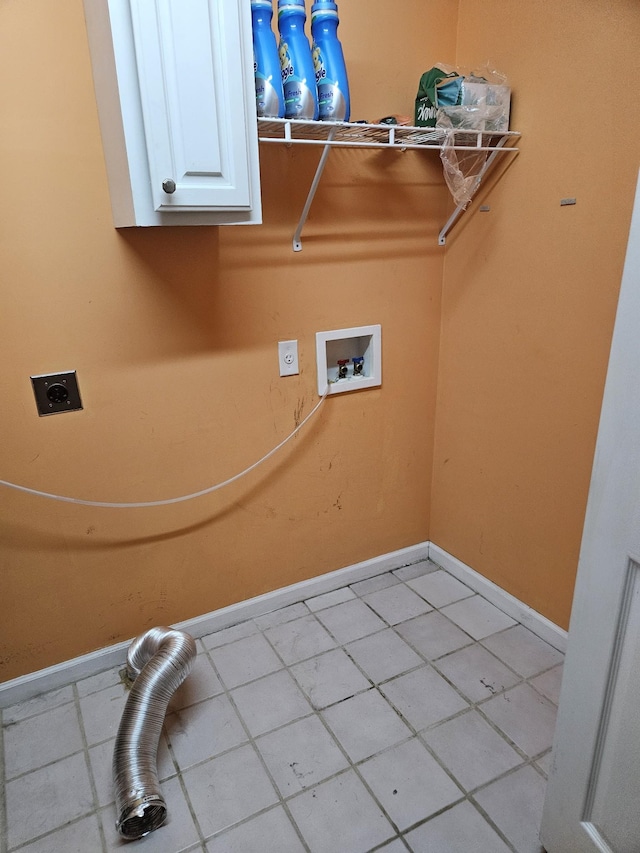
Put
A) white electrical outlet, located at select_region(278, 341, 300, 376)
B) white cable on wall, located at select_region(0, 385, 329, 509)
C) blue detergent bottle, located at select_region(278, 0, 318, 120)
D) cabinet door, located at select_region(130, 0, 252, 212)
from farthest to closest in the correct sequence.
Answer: white electrical outlet, located at select_region(278, 341, 300, 376), white cable on wall, located at select_region(0, 385, 329, 509), blue detergent bottle, located at select_region(278, 0, 318, 120), cabinet door, located at select_region(130, 0, 252, 212)

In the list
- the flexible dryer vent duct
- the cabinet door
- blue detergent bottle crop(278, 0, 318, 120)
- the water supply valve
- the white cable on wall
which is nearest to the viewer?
the cabinet door

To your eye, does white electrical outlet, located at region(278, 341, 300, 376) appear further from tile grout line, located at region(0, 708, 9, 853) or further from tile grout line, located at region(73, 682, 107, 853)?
tile grout line, located at region(0, 708, 9, 853)

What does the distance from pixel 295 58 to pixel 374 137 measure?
34cm

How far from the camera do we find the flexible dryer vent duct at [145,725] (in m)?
1.19

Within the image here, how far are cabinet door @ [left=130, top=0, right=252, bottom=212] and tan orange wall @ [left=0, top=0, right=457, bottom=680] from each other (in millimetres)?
292

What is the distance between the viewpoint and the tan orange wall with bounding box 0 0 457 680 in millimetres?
1286

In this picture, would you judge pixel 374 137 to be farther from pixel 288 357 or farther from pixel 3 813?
pixel 3 813

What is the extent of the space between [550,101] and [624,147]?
271 mm

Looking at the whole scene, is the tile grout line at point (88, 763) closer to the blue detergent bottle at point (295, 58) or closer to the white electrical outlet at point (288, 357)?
the white electrical outlet at point (288, 357)

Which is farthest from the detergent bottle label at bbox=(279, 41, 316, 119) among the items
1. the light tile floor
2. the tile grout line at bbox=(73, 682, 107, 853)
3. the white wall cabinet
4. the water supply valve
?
the tile grout line at bbox=(73, 682, 107, 853)

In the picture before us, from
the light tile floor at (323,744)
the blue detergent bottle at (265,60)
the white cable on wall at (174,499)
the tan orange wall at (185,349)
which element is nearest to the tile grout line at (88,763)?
the light tile floor at (323,744)

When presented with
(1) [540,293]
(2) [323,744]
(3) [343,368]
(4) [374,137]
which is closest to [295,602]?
(2) [323,744]

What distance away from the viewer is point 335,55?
134 centimetres

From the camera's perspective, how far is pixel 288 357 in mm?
1701
